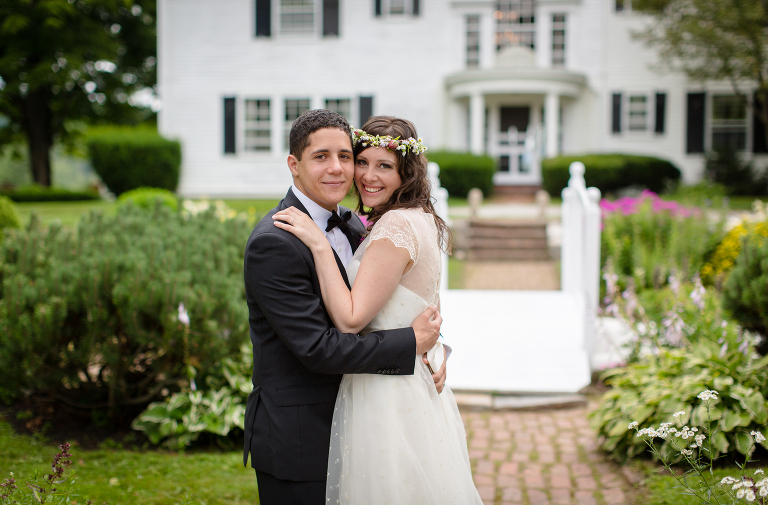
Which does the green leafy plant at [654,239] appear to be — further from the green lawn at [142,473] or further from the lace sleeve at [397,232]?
the lace sleeve at [397,232]

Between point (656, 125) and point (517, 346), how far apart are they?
1353cm

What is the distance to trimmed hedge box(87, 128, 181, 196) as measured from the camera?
1554 centimetres

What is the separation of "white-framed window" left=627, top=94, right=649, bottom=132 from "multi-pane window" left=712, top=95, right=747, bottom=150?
1.89 meters

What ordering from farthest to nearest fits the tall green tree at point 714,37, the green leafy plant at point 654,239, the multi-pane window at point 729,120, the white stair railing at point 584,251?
the multi-pane window at point 729,120, the tall green tree at point 714,37, the green leafy plant at point 654,239, the white stair railing at point 584,251

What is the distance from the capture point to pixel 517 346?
621 cm

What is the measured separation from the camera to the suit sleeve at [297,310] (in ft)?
6.39

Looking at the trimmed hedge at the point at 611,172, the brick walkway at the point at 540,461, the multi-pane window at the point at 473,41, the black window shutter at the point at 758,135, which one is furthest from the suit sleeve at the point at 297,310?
the black window shutter at the point at 758,135

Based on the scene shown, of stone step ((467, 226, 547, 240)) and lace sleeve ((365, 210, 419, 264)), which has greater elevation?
lace sleeve ((365, 210, 419, 264))

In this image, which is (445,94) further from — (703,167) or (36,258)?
(36,258)

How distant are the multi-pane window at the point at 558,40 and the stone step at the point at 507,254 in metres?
8.47

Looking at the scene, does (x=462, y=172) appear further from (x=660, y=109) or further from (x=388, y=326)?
(x=388, y=326)

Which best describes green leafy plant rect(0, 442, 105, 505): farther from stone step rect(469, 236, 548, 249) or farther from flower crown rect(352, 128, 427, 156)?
stone step rect(469, 236, 548, 249)

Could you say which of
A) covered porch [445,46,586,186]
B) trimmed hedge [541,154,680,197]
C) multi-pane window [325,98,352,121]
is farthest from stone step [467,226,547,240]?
multi-pane window [325,98,352,121]

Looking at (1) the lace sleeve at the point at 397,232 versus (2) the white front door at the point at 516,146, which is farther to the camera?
(2) the white front door at the point at 516,146
